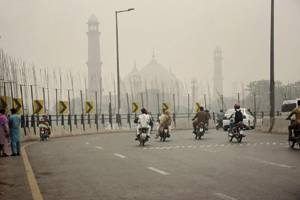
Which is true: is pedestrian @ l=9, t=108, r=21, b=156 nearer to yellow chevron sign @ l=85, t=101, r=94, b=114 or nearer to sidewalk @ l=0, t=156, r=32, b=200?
sidewalk @ l=0, t=156, r=32, b=200

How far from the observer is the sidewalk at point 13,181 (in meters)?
11.5

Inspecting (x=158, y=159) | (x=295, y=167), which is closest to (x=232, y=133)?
(x=158, y=159)

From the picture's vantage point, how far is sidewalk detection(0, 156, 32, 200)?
37.8 feet

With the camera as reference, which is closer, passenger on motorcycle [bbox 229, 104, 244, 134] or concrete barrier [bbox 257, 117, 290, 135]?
passenger on motorcycle [bbox 229, 104, 244, 134]

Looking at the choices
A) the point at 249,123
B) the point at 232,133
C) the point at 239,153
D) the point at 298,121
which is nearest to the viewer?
the point at 239,153

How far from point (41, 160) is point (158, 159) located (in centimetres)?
378

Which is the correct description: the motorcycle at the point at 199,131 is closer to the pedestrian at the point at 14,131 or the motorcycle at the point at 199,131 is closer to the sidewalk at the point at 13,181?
the pedestrian at the point at 14,131

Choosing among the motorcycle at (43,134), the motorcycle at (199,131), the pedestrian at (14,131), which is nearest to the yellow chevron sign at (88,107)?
the motorcycle at (43,134)

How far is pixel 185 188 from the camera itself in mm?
11852

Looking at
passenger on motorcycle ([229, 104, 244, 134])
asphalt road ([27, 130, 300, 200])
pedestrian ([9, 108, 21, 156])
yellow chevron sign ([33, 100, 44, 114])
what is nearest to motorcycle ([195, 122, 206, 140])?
passenger on motorcycle ([229, 104, 244, 134])

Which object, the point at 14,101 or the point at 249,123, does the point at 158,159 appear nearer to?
the point at 14,101

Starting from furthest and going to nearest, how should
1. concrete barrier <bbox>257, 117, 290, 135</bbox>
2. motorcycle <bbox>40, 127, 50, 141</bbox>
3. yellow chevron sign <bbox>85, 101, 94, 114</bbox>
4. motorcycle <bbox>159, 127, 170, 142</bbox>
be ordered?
1. yellow chevron sign <bbox>85, 101, 94, 114</bbox>
2. motorcycle <bbox>40, 127, 50, 141</bbox>
3. concrete barrier <bbox>257, 117, 290, 135</bbox>
4. motorcycle <bbox>159, 127, 170, 142</bbox>

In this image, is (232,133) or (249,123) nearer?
(232,133)

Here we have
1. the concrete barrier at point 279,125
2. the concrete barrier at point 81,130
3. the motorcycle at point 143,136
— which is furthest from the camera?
the concrete barrier at point 81,130
